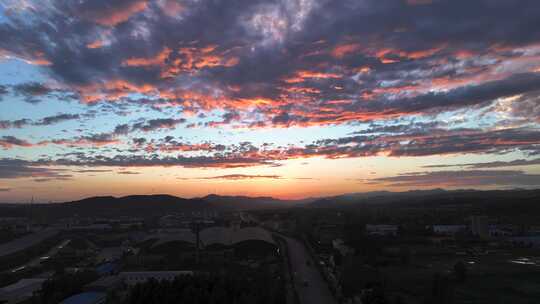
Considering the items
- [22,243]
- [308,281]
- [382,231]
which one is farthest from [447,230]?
[22,243]

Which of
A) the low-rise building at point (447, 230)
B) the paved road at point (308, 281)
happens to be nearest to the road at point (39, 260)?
the paved road at point (308, 281)

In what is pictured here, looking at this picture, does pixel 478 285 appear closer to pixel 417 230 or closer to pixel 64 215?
pixel 417 230

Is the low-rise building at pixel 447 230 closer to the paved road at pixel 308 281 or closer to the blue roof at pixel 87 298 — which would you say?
the paved road at pixel 308 281

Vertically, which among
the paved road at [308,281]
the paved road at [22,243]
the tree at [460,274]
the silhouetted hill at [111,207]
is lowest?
Result: the paved road at [308,281]

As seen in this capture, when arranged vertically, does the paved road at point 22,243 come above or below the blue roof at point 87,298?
above

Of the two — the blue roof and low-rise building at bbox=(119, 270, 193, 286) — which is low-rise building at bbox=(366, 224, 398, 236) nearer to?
low-rise building at bbox=(119, 270, 193, 286)
